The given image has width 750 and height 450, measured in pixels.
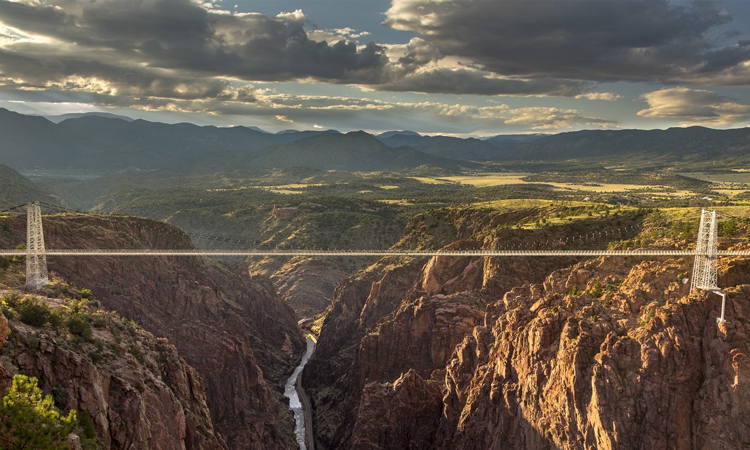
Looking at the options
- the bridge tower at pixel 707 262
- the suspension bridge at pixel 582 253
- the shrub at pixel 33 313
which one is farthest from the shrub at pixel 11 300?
the bridge tower at pixel 707 262

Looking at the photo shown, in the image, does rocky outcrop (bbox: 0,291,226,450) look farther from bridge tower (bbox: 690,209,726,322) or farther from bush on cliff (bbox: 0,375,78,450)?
bridge tower (bbox: 690,209,726,322)

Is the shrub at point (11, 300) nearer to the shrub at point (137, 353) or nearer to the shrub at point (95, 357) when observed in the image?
the shrub at point (95, 357)

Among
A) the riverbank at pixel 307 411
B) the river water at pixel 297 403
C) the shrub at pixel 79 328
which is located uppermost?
the shrub at pixel 79 328

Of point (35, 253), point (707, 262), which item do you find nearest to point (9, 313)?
point (35, 253)

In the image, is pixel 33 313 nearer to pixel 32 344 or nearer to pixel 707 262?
pixel 32 344

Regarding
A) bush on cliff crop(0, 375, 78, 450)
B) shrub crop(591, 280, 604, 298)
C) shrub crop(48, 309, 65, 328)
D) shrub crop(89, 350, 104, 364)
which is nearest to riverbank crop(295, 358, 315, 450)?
shrub crop(89, 350, 104, 364)
